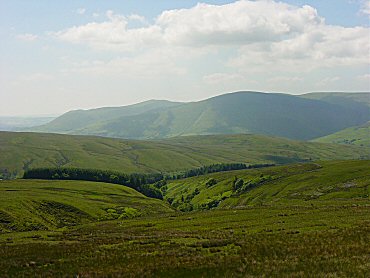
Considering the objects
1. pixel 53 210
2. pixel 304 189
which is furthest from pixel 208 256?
pixel 304 189

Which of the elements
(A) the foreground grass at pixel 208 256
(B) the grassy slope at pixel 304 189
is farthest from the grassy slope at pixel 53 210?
(B) the grassy slope at pixel 304 189

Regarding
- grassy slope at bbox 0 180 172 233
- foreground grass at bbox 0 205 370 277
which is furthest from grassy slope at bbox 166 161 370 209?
foreground grass at bbox 0 205 370 277

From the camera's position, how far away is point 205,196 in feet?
633

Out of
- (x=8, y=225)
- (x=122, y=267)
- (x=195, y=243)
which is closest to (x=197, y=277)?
(x=122, y=267)

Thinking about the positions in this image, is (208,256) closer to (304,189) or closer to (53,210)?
(53,210)

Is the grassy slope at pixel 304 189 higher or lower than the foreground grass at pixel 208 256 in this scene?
lower

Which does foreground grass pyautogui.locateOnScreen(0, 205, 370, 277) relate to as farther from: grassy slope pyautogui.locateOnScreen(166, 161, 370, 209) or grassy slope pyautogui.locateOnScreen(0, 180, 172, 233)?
grassy slope pyautogui.locateOnScreen(166, 161, 370, 209)

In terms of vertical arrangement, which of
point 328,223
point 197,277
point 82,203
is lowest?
point 82,203

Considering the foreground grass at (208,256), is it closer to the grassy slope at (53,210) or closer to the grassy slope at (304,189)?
the grassy slope at (53,210)

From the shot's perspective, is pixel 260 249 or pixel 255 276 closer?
pixel 255 276

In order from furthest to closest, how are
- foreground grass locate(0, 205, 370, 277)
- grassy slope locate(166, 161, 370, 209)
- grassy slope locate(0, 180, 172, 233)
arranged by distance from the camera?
grassy slope locate(166, 161, 370, 209), grassy slope locate(0, 180, 172, 233), foreground grass locate(0, 205, 370, 277)

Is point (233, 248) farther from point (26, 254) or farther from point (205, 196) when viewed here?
point (205, 196)

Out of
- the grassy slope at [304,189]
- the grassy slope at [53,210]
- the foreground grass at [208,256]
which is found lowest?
the grassy slope at [304,189]

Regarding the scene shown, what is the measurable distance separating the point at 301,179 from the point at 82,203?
105526mm
